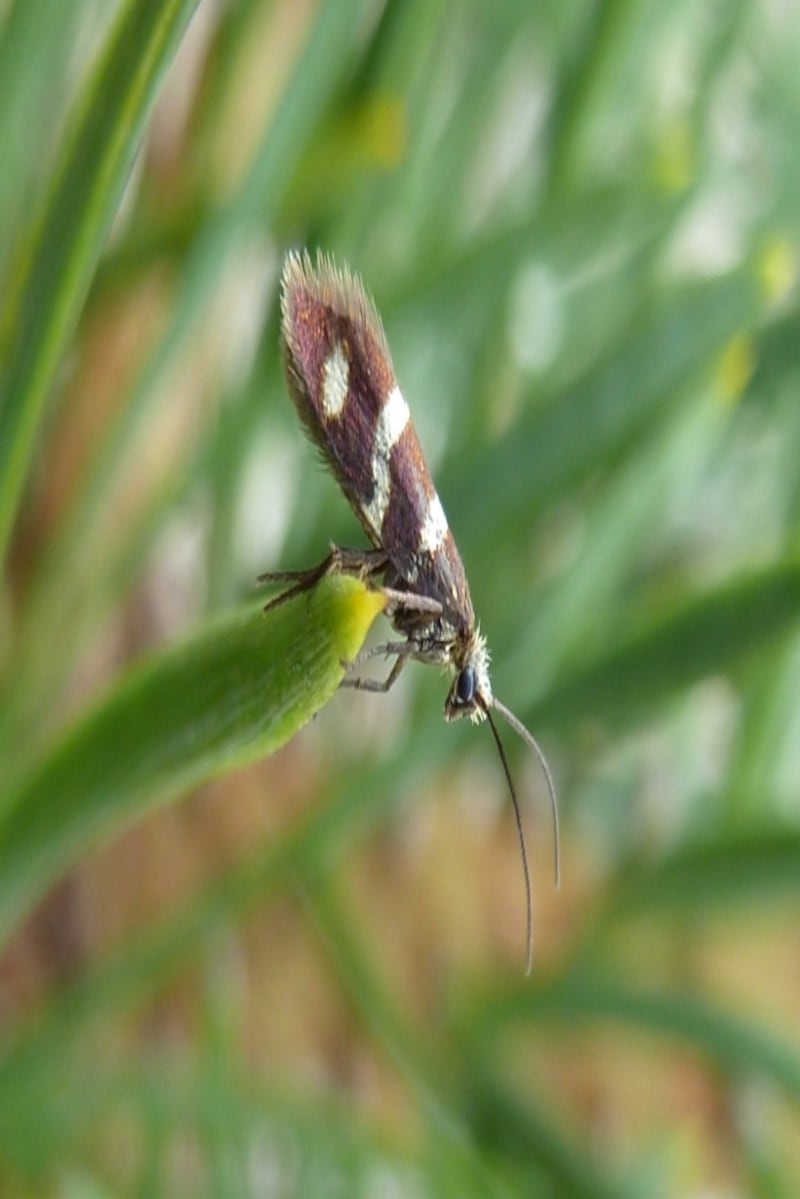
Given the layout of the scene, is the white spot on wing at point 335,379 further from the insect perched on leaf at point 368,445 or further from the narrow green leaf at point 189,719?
the narrow green leaf at point 189,719

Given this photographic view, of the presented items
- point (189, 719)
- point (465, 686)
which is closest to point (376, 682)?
point (465, 686)

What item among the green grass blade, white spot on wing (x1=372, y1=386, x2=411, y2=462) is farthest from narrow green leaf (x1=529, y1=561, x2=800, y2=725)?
the green grass blade

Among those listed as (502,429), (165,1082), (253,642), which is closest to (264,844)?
(165,1082)

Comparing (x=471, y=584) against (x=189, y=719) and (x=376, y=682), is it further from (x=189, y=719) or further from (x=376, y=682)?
(x=189, y=719)

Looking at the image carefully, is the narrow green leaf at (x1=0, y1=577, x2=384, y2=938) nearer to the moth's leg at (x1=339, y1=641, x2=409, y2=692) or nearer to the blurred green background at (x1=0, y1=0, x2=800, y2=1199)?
the blurred green background at (x1=0, y1=0, x2=800, y2=1199)

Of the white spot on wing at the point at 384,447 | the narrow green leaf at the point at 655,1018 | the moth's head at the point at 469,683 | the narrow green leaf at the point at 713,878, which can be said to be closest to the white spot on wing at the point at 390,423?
the white spot on wing at the point at 384,447

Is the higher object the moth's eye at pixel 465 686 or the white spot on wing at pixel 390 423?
the white spot on wing at pixel 390 423
